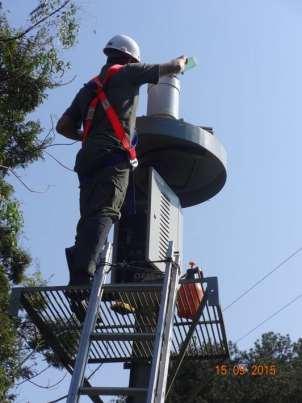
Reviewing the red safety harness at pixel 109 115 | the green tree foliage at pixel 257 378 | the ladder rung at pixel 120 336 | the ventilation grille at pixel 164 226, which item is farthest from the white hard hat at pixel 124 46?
the green tree foliage at pixel 257 378

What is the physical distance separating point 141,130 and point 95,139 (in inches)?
36.1

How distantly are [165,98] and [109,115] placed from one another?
3.92ft

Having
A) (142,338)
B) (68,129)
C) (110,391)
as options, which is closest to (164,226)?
(68,129)

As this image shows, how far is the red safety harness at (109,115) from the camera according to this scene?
4.11m

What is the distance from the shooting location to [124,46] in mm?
4457

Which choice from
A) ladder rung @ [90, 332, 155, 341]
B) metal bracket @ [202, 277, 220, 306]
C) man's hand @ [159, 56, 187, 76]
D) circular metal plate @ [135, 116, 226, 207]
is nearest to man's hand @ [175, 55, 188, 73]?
man's hand @ [159, 56, 187, 76]

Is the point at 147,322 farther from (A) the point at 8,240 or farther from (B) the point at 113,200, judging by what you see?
(A) the point at 8,240

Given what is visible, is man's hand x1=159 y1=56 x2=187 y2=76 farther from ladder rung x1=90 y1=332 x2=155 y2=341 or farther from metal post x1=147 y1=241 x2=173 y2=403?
ladder rung x1=90 y1=332 x2=155 y2=341

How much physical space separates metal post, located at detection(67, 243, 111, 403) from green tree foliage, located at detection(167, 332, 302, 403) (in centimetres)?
2078

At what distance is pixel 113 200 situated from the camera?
13.0 ft

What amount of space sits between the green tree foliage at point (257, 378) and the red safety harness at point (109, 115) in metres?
20.2

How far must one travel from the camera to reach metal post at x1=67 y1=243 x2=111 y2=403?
9.72 ft

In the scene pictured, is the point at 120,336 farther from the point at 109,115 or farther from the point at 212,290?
the point at 109,115

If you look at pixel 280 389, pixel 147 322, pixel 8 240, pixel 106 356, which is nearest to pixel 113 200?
pixel 147 322
